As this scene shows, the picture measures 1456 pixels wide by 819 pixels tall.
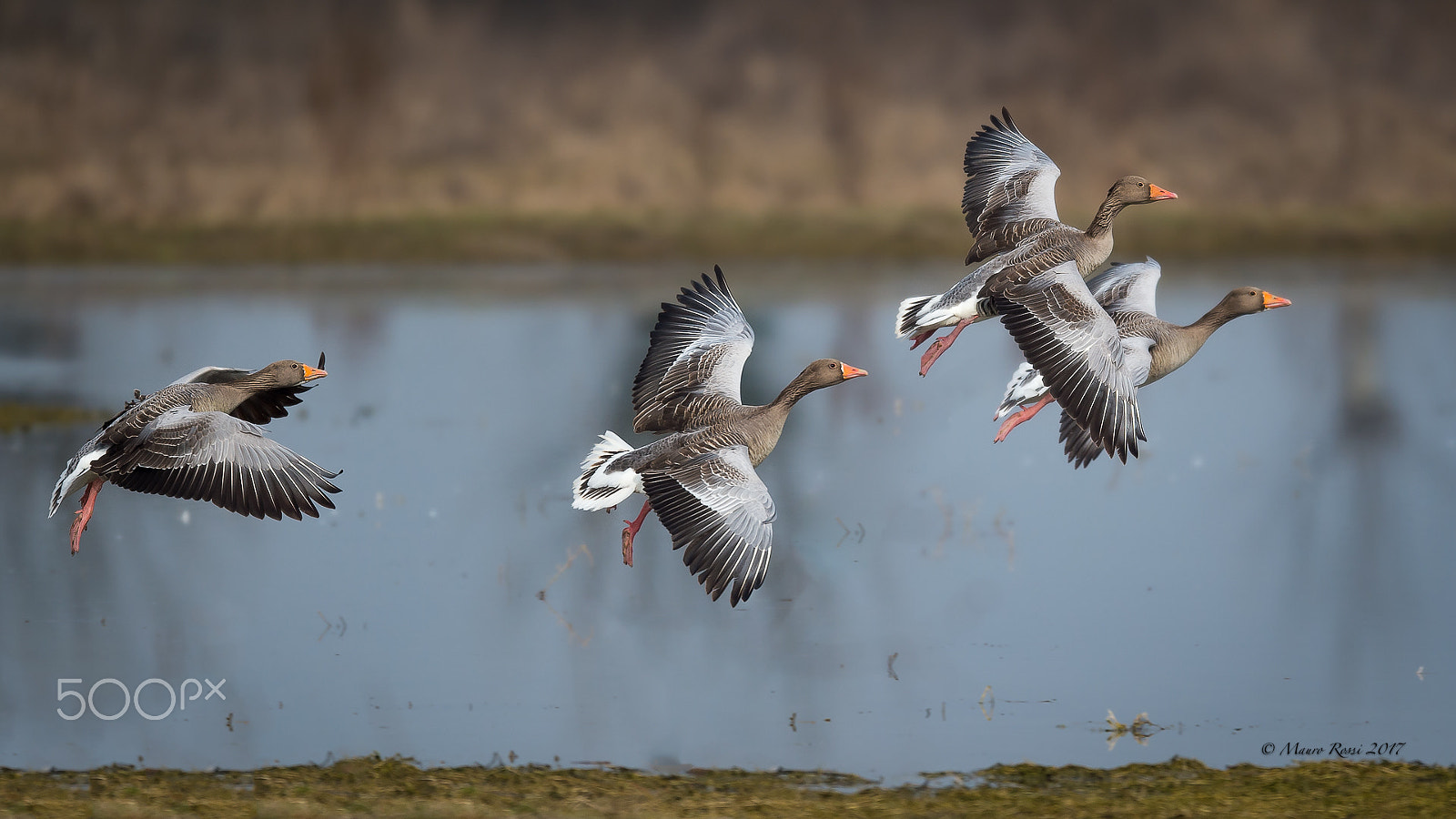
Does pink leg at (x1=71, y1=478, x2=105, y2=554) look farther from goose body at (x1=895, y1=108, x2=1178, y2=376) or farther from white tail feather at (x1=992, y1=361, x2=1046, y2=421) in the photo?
white tail feather at (x1=992, y1=361, x2=1046, y2=421)

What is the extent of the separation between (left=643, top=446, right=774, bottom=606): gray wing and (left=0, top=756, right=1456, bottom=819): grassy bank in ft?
4.20

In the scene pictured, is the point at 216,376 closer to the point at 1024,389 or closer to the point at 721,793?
the point at 721,793

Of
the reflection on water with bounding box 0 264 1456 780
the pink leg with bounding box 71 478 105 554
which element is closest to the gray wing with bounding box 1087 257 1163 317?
the reflection on water with bounding box 0 264 1456 780

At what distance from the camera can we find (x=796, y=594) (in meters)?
14.5

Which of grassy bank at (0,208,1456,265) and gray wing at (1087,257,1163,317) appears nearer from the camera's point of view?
gray wing at (1087,257,1163,317)

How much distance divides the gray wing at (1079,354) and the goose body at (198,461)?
484 cm

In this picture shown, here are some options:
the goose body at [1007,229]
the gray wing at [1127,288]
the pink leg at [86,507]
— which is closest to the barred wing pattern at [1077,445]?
the gray wing at [1127,288]

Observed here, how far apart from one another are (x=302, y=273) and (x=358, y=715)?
3948 cm

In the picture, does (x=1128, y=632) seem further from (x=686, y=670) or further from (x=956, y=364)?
(x=956, y=364)

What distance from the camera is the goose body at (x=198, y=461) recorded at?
10594 mm

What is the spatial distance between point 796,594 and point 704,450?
4.20 meters

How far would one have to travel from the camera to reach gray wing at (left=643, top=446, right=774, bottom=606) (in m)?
9.84

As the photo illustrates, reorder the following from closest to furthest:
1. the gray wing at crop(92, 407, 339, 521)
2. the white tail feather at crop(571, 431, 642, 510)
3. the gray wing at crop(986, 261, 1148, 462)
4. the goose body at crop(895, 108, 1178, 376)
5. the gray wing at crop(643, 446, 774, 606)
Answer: the gray wing at crop(643, 446, 774, 606), the gray wing at crop(986, 261, 1148, 462), the gray wing at crop(92, 407, 339, 521), the white tail feather at crop(571, 431, 642, 510), the goose body at crop(895, 108, 1178, 376)

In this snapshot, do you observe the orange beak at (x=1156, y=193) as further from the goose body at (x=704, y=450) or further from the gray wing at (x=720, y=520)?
the gray wing at (x=720, y=520)
